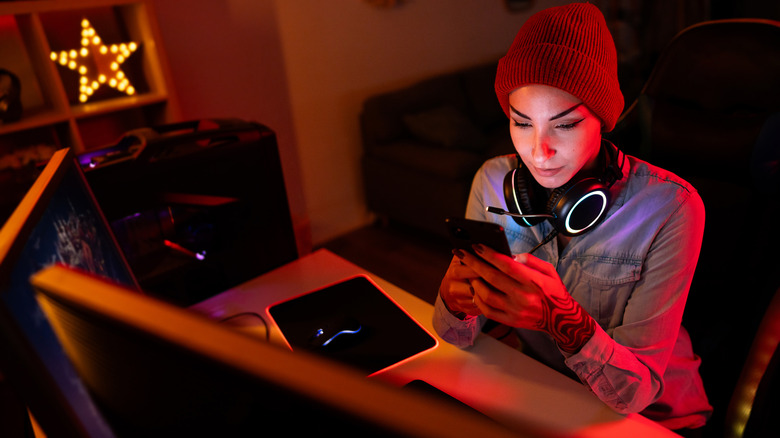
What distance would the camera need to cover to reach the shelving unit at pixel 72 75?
1.88 m

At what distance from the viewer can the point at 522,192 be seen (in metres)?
0.91

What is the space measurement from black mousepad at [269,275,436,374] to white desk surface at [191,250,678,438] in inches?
0.9

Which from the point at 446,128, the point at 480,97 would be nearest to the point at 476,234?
the point at 446,128

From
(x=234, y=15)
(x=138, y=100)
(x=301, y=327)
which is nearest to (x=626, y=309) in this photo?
(x=301, y=327)

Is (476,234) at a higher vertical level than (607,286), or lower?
higher

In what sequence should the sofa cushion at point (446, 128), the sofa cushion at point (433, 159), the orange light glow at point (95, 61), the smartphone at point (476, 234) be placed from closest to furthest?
1. the smartphone at point (476, 234)
2. the orange light glow at point (95, 61)
3. the sofa cushion at point (433, 159)
4. the sofa cushion at point (446, 128)

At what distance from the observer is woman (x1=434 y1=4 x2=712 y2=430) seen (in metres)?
0.73

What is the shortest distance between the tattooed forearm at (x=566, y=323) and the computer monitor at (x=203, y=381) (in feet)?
1.30

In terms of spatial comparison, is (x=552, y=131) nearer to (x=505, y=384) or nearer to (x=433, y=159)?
(x=505, y=384)

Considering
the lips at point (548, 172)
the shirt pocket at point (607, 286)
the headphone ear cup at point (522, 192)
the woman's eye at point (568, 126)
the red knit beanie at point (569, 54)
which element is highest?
the red knit beanie at point (569, 54)

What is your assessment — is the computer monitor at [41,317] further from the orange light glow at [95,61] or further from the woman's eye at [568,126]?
the orange light glow at [95,61]

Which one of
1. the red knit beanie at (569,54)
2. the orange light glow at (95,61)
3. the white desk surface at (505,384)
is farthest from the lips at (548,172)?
the orange light glow at (95,61)

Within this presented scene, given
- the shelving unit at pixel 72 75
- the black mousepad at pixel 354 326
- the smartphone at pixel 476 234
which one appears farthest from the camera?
the shelving unit at pixel 72 75

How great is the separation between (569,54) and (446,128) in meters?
2.25
